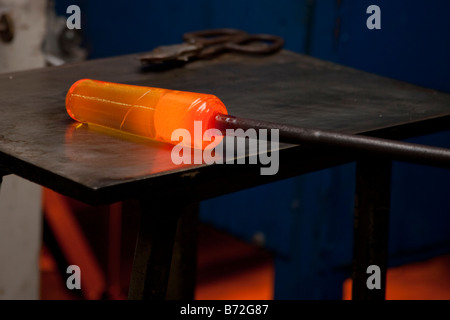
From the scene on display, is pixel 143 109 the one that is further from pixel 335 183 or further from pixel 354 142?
pixel 335 183

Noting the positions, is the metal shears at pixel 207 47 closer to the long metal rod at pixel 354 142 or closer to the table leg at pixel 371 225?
the table leg at pixel 371 225

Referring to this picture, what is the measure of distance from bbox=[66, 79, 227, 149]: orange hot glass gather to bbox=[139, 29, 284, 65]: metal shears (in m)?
0.32

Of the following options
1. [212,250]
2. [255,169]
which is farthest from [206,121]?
[212,250]

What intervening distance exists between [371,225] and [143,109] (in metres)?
0.51

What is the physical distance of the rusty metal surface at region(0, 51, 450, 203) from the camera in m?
0.74

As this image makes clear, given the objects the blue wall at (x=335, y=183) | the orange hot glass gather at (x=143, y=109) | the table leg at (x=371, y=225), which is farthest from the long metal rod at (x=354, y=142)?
the blue wall at (x=335, y=183)

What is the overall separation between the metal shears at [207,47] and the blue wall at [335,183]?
0.47 m

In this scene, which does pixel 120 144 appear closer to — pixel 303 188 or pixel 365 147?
pixel 365 147

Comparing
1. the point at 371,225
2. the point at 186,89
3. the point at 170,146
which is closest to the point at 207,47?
the point at 186,89

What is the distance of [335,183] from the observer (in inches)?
78.5

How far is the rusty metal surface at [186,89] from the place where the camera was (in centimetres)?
74

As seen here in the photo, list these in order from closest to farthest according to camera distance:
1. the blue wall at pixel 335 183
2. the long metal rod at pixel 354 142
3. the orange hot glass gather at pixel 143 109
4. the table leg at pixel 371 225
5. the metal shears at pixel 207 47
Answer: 1. the long metal rod at pixel 354 142
2. the orange hot glass gather at pixel 143 109
3. the table leg at pixel 371 225
4. the metal shears at pixel 207 47
5. the blue wall at pixel 335 183
